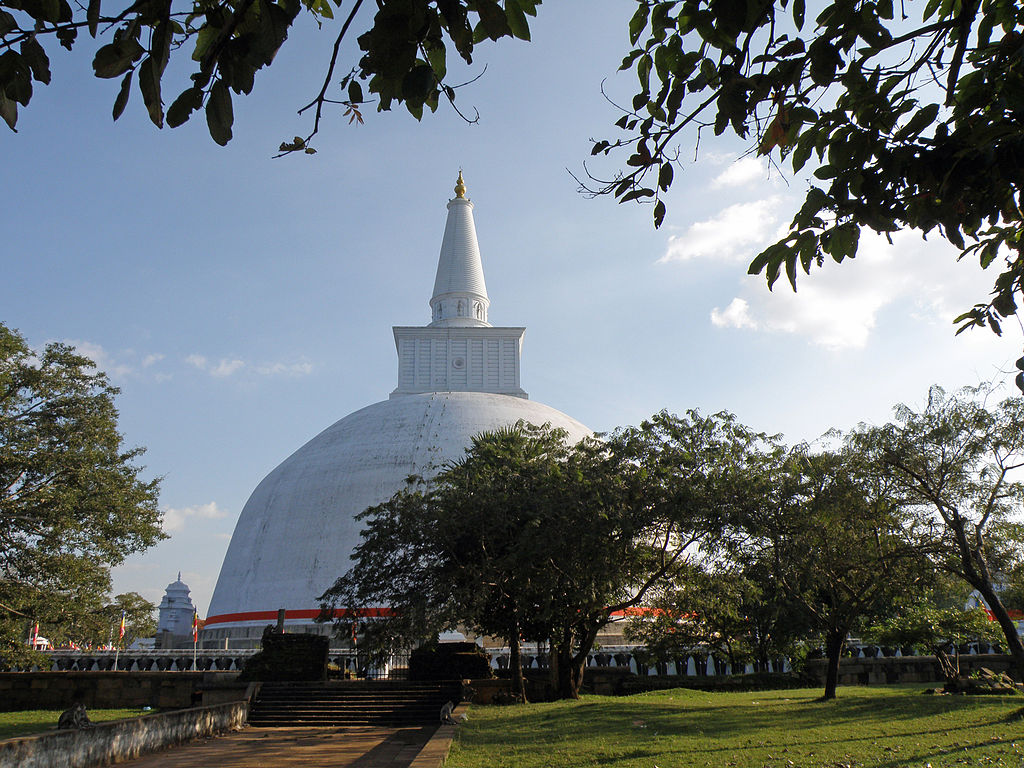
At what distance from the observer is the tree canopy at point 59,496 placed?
15.5m

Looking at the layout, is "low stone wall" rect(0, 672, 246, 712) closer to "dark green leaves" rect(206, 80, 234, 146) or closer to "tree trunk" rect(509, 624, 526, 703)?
"tree trunk" rect(509, 624, 526, 703)

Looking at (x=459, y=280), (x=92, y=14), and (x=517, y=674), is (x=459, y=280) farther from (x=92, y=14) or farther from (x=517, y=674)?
(x=92, y=14)

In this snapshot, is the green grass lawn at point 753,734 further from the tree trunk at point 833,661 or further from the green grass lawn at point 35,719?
the green grass lawn at point 35,719

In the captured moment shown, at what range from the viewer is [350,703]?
1592 centimetres

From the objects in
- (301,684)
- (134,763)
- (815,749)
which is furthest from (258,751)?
(815,749)

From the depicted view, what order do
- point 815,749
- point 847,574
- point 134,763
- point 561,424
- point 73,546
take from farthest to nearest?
point 561,424, point 73,546, point 847,574, point 134,763, point 815,749

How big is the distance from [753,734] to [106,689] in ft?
47.3

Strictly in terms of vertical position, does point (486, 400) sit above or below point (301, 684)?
above

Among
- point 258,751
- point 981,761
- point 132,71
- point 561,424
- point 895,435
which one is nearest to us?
point 132,71

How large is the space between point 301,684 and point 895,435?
1258 centimetres

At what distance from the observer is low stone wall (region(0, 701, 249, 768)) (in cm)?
768

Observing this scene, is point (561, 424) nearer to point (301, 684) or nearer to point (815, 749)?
point (301, 684)

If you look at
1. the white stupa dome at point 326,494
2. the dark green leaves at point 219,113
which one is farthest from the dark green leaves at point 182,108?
the white stupa dome at point 326,494

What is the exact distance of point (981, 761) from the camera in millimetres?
7047
